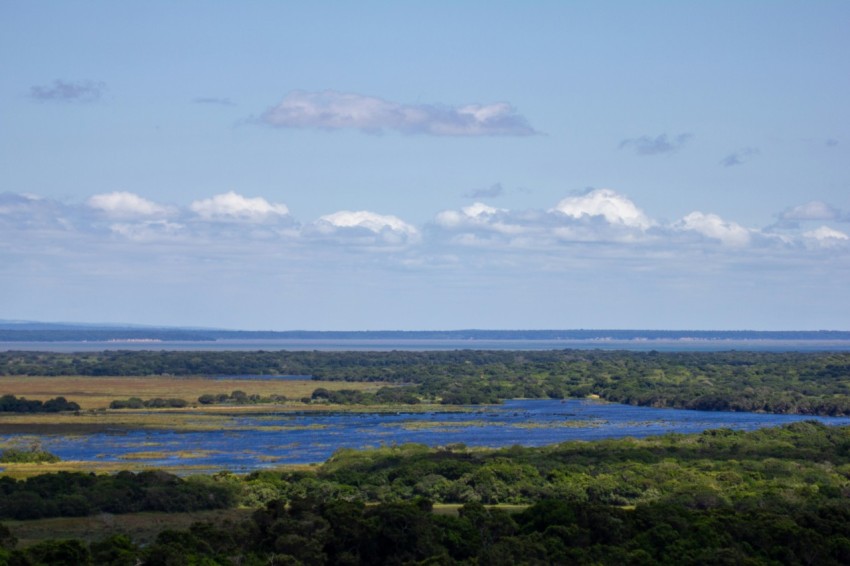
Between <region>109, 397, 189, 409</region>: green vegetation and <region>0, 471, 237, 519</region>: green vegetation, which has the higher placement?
<region>109, 397, 189, 409</region>: green vegetation

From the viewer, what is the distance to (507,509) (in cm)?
6562

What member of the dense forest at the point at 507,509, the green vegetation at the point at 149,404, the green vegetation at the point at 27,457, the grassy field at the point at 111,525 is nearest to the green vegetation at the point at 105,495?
the dense forest at the point at 507,509

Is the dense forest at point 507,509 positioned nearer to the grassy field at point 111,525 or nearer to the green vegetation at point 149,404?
the grassy field at point 111,525

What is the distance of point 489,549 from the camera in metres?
47.9

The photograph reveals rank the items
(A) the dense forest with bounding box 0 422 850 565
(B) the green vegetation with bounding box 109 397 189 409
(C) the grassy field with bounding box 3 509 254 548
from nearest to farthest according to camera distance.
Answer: (A) the dense forest with bounding box 0 422 850 565
(C) the grassy field with bounding box 3 509 254 548
(B) the green vegetation with bounding box 109 397 189 409

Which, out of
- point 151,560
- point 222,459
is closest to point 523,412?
point 222,459

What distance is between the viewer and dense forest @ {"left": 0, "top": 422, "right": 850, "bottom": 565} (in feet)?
156

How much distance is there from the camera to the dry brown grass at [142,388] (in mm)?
156900

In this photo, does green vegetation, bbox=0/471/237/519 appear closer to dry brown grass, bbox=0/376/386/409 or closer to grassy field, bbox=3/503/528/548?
grassy field, bbox=3/503/528/548

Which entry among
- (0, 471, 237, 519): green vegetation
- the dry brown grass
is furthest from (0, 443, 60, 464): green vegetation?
the dry brown grass

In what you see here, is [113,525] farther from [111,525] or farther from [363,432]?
[363,432]

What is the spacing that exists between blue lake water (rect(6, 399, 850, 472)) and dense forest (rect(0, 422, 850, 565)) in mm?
11656

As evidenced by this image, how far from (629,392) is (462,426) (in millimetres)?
54781

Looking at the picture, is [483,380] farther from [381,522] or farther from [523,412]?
[381,522]
